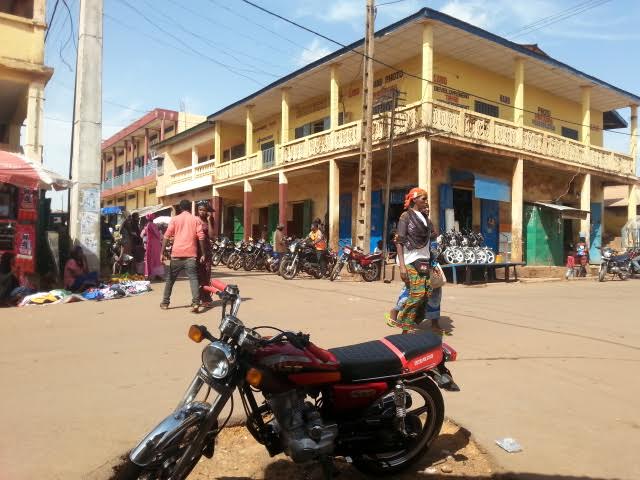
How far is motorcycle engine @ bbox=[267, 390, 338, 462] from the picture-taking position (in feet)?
7.43

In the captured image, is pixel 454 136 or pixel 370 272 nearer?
pixel 370 272

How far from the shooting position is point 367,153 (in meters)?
13.3

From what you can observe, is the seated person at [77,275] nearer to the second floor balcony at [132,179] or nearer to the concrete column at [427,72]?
the concrete column at [427,72]

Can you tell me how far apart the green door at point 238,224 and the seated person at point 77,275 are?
15657mm

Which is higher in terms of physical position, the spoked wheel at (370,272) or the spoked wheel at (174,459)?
the spoked wheel at (370,272)

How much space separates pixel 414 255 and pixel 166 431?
3.65 metres

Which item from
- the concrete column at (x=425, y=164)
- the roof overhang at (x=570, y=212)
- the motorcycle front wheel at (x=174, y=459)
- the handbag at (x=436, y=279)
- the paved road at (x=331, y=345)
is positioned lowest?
the paved road at (x=331, y=345)

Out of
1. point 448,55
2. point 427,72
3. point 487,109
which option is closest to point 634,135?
Answer: point 487,109

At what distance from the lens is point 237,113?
21672mm

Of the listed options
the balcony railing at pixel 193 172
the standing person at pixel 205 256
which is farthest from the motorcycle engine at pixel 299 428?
the balcony railing at pixel 193 172

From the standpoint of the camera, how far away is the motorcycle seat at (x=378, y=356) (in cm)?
251

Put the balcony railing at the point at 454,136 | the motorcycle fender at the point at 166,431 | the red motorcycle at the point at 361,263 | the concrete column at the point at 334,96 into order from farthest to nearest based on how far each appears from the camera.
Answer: the concrete column at the point at 334,96 → the balcony railing at the point at 454,136 → the red motorcycle at the point at 361,263 → the motorcycle fender at the point at 166,431

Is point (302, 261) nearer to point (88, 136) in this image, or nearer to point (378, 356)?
point (88, 136)

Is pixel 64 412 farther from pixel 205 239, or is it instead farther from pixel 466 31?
pixel 466 31
